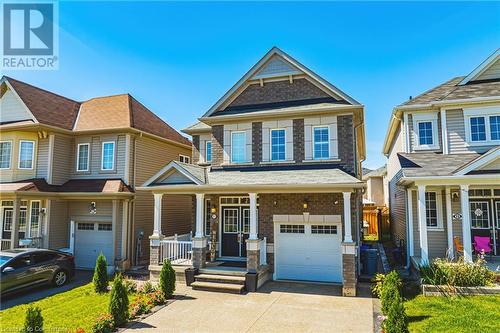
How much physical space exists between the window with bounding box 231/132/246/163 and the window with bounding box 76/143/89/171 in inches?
313

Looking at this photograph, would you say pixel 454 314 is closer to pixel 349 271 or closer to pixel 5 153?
pixel 349 271

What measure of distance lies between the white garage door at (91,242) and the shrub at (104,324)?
8089 millimetres

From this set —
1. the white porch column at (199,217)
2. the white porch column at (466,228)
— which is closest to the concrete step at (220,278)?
the white porch column at (199,217)

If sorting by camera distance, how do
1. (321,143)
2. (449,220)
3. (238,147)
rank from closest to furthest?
(449,220) < (321,143) < (238,147)

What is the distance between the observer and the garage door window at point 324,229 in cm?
1230

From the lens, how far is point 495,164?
1087 cm

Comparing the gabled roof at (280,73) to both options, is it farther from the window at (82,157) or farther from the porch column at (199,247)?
the window at (82,157)

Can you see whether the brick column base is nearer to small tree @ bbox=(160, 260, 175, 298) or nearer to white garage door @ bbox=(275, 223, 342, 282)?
white garage door @ bbox=(275, 223, 342, 282)

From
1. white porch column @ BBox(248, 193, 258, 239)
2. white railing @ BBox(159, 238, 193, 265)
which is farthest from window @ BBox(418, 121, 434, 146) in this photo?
white railing @ BBox(159, 238, 193, 265)

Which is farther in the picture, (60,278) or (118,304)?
(60,278)

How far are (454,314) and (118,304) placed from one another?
27.8 feet

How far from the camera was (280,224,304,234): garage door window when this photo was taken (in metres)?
12.7

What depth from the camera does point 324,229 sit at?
12406 mm

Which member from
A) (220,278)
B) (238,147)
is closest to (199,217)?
(220,278)
